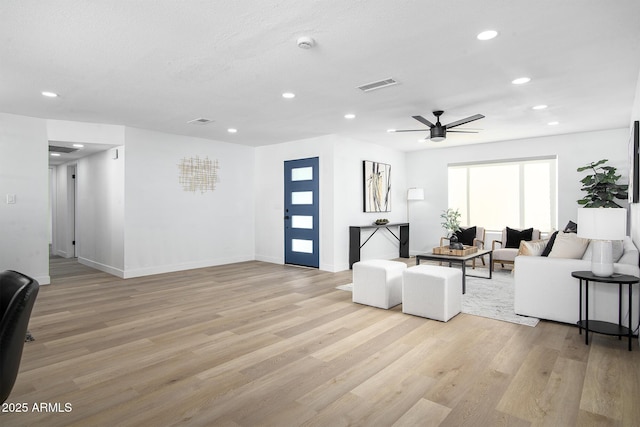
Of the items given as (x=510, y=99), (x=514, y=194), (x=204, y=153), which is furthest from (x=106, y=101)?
(x=514, y=194)

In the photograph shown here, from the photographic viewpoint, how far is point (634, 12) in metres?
2.48

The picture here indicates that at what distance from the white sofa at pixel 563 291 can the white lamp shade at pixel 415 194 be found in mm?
4496

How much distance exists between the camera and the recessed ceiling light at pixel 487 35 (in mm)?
2758

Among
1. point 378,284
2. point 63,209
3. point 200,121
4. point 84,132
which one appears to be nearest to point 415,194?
point 378,284

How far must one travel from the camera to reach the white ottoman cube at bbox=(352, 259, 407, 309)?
4203mm

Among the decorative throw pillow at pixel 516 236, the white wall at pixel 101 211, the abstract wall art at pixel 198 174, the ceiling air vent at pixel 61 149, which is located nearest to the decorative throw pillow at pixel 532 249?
the decorative throw pillow at pixel 516 236

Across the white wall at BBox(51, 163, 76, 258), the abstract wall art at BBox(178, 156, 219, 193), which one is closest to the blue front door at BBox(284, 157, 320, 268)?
the abstract wall art at BBox(178, 156, 219, 193)

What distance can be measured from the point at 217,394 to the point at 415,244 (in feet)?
23.2

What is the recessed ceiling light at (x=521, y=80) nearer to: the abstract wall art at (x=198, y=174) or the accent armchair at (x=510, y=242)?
the accent armchair at (x=510, y=242)

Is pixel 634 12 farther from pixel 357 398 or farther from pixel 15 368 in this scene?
pixel 15 368

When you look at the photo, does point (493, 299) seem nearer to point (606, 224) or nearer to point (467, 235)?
point (606, 224)

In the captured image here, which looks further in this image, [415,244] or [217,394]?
[415,244]

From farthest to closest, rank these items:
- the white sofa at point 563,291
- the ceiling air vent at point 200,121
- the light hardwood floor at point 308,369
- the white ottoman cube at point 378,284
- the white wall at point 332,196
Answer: the white wall at point 332,196
the ceiling air vent at point 200,121
the white ottoman cube at point 378,284
the white sofa at point 563,291
the light hardwood floor at point 308,369

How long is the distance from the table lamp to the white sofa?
313 millimetres
